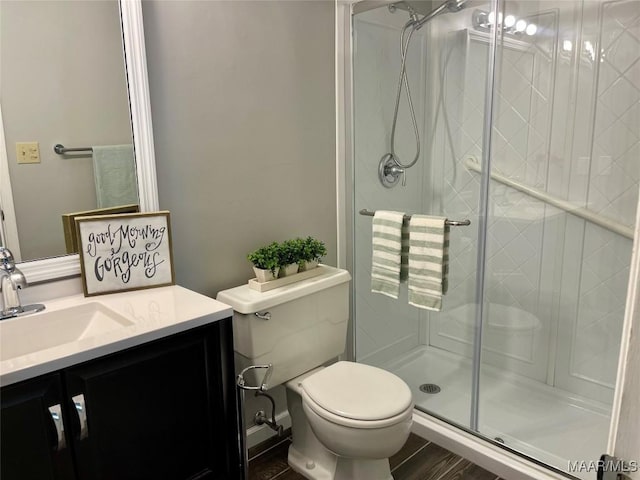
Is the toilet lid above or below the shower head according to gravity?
below

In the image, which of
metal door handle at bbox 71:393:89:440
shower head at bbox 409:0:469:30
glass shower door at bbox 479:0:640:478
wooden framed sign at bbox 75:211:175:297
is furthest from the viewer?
shower head at bbox 409:0:469:30

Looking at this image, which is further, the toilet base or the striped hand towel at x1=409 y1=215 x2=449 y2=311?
the striped hand towel at x1=409 y1=215 x2=449 y2=311

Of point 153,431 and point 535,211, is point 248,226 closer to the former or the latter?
point 153,431

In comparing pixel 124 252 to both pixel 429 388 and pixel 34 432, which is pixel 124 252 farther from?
pixel 429 388

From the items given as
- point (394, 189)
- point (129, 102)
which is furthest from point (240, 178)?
point (394, 189)

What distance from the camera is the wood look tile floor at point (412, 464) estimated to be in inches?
77.0

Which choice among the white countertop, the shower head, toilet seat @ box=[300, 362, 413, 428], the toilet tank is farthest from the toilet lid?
the shower head

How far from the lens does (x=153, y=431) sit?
4.38 feet

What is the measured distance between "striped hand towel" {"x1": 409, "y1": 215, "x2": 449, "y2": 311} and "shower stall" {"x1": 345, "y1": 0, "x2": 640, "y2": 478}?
0.71ft

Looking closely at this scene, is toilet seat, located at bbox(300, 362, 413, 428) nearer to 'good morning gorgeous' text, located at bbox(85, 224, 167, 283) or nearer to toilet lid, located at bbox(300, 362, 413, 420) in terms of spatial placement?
toilet lid, located at bbox(300, 362, 413, 420)

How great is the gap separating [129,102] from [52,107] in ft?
0.76

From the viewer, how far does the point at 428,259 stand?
6.64 ft

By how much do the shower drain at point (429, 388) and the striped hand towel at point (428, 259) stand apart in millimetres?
651

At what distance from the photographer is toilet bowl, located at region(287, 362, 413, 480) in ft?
5.32
